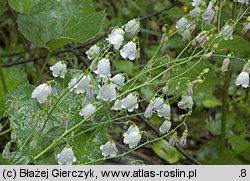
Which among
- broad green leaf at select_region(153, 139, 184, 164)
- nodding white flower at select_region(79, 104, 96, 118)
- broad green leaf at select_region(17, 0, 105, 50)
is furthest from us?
broad green leaf at select_region(153, 139, 184, 164)

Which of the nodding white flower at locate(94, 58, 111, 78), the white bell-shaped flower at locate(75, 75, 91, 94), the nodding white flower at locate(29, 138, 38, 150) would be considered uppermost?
the nodding white flower at locate(94, 58, 111, 78)

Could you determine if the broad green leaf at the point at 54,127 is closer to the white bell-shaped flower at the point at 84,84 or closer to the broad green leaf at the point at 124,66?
the white bell-shaped flower at the point at 84,84

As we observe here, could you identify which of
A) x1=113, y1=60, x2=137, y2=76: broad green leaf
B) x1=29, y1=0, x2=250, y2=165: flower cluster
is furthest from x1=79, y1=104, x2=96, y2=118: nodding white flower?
x1=113, y1=60, x2=137, y2=76: broad green leaf

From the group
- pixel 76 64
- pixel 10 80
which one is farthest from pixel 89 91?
pixel 76 64

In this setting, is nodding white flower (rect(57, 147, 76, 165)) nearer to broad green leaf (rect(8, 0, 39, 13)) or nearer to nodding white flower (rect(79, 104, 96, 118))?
nodding white flower (rect(79, 104, 96, 118))

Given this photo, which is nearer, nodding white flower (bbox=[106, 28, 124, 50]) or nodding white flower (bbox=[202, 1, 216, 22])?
nodding white flower (bbox=[106, 28, 124, 50])

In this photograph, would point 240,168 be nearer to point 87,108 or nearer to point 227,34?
point 227,34

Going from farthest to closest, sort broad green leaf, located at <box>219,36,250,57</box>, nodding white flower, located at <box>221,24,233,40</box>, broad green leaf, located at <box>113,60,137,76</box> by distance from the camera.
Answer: broad green leaf, located at <box>113,60,137,76</box> < broad green leaf, located at <box>219,36,250,57</box> < nodding white flower, located at <box>221,24,233,40</box>

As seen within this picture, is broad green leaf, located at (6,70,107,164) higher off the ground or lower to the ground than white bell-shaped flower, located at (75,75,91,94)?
lower

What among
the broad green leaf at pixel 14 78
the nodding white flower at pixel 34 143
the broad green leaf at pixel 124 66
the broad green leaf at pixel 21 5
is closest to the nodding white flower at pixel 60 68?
the nodding white flower at pixel 34 143
